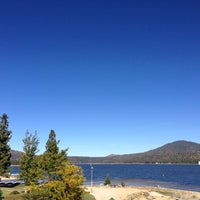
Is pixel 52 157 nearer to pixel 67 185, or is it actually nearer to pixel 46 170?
pixel 46 170

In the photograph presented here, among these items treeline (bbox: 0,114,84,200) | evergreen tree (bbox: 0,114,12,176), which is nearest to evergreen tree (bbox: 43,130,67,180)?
treeline (bbox: 0,114,84,200)

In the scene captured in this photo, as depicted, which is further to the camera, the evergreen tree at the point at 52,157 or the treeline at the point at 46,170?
the evergreen tree at the point at 52,157

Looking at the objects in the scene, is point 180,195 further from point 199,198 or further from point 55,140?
point 55,140

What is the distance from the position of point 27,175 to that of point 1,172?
37.9ft

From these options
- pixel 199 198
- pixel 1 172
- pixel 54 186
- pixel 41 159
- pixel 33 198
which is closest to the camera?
pixel 54 186

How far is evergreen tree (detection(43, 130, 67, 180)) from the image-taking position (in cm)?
4381

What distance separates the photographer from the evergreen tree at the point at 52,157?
4381 centimetres

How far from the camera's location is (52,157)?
162 ft

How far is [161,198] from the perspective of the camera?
64.7 meters

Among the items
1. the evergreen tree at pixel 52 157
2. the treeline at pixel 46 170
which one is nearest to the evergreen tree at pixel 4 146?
the treeline at pixel 46 170

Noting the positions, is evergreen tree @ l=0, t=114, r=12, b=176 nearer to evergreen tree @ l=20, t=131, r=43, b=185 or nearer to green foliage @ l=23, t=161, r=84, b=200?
evergreen tree @ l=20, t=131, r=43, b=185

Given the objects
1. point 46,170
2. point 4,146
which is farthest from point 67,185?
point 4,146

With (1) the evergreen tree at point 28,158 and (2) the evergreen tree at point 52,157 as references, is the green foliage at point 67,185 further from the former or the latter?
(1) the evergreen tree at point 28,158

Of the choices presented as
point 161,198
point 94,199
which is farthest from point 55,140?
point 161,198
